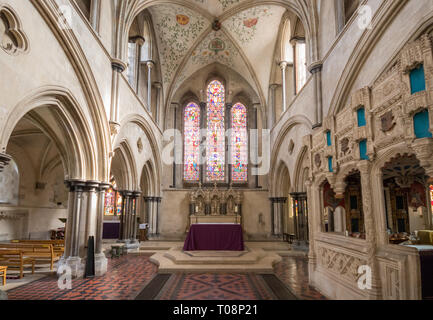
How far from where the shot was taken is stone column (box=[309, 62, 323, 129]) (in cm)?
959

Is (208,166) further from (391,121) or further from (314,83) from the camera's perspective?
(391,121)

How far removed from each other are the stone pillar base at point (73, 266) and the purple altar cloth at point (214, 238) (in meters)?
3.75

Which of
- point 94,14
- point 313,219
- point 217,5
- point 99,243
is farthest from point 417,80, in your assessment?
point 217,5

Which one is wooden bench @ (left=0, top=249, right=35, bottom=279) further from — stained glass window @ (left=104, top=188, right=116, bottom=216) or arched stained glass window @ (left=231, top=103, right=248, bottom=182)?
arched stained glass window @ (left=231, top=103, right=248, bottom=182)

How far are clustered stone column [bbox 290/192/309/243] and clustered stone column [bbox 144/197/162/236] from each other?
Result: 7.68 m

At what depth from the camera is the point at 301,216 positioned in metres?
13.0

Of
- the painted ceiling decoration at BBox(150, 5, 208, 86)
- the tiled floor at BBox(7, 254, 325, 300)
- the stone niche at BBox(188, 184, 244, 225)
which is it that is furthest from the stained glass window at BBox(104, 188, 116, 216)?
the tiled floor at BBox(7, 254, 325, 300)

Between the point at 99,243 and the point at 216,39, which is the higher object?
the point at 216,39

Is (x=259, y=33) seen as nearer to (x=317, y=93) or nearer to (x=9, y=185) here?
(x=317, y=93)

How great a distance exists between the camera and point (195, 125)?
1877 centimetres

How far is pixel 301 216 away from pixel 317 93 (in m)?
5.76

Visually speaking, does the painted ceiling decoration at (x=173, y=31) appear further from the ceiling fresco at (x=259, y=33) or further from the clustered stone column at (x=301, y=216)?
the clustered stone column at (x=301, y=216)

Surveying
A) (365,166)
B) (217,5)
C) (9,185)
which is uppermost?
(217,5)

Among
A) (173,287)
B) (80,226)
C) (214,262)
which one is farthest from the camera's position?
(214,262)
